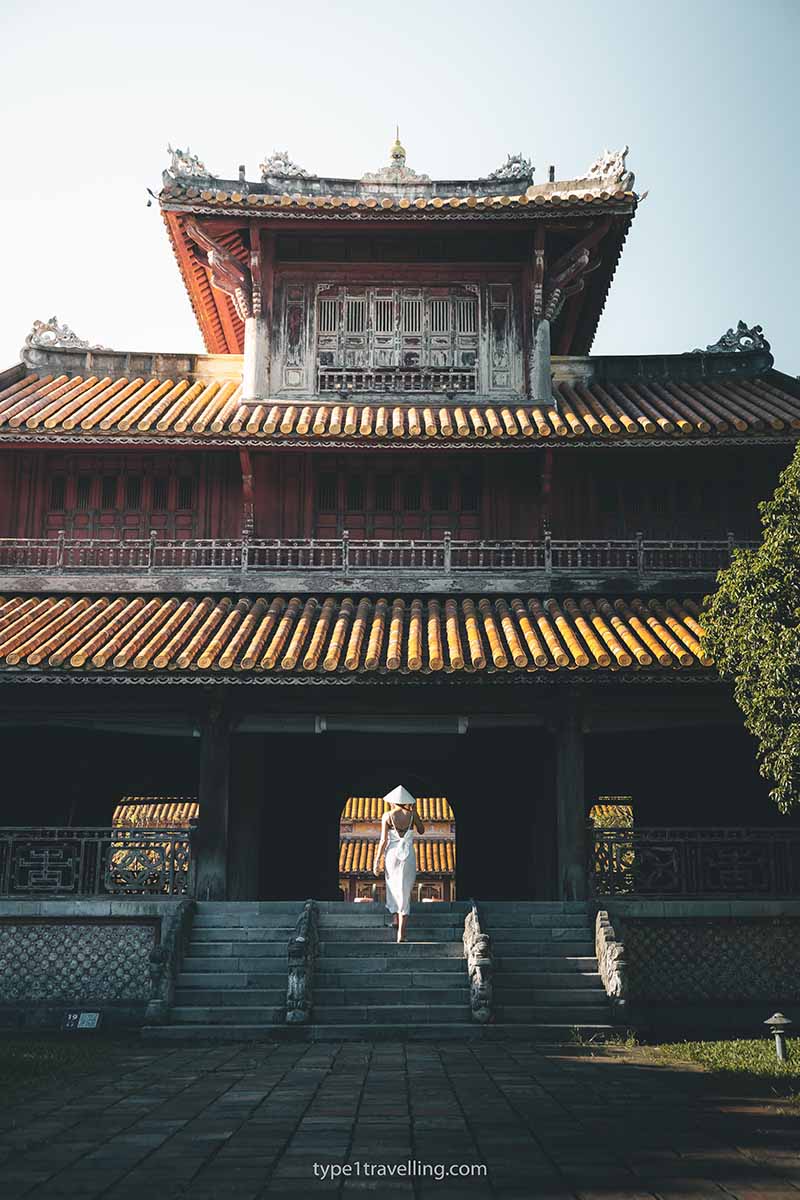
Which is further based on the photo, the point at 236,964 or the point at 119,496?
the point at 119,496

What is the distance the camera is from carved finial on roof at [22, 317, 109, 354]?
738 inches

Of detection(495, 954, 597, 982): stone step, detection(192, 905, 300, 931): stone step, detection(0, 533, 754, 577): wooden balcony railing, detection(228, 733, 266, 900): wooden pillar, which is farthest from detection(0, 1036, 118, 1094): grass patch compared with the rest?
detection(0, 533, 754, 577): wooden balcony railing

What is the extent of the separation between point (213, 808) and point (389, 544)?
4.63 metres

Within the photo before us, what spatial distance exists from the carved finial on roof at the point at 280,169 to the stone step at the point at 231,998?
13.3m

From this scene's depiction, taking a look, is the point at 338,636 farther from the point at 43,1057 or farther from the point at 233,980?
the point at 43,1057

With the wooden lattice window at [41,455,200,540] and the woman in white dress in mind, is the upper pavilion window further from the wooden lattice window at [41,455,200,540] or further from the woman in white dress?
the woman in white dress

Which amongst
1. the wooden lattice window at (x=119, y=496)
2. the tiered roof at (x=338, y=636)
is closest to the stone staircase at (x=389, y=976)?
the tiered roof at (x=338, y=636)

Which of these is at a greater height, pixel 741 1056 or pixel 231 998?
pixel 231 998

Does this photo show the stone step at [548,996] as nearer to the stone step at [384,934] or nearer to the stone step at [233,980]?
the stone step at [384,934]

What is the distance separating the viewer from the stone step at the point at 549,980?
460 inches

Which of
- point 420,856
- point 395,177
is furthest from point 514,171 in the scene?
point 420,856

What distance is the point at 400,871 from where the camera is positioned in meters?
12.3

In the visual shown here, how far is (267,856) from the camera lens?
17.9 metres

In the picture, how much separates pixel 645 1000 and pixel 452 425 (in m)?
7.95
